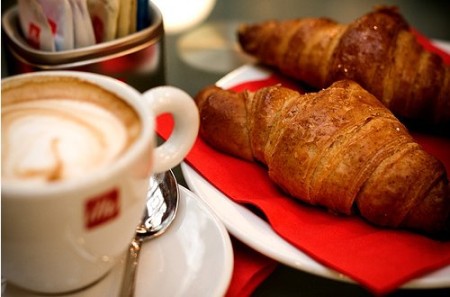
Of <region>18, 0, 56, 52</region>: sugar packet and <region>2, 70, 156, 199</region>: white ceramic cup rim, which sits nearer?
<region>2, 70, 156, 199</region>: white ceramic cup rim

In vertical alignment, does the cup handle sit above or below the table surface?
above

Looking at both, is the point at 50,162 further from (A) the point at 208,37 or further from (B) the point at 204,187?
(A) the point at 208,37

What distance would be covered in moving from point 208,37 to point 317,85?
1.25ft

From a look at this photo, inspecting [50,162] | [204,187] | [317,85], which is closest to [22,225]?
[50,162]

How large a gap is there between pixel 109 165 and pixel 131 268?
0.56 ft

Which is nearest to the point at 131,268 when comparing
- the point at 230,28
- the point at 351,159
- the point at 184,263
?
the point at 184,263

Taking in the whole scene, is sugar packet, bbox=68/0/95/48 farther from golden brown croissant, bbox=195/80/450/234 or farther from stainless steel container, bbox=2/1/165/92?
golden brown croissant, bbox=195/80/450/234

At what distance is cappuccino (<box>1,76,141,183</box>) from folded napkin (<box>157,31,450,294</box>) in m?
0.24

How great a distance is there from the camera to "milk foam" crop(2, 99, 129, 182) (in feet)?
1.74

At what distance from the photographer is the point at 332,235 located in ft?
2.39

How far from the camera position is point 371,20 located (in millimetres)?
969

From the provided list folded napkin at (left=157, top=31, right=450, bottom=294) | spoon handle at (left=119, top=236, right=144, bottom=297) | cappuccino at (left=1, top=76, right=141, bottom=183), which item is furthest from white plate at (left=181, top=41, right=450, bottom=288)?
cappuccino at (left=1, top=76, right=141, bottom=183)

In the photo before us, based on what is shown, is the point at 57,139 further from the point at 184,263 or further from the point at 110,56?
the point at 110,56

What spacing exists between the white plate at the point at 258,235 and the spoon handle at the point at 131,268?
0.36ft
